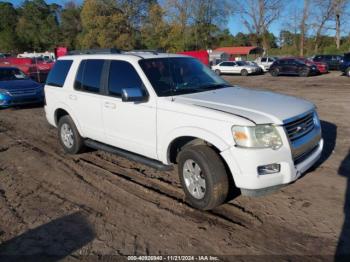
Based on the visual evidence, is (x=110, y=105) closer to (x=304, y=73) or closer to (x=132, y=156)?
(x=132, y=156)

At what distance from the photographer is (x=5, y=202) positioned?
4.89 m

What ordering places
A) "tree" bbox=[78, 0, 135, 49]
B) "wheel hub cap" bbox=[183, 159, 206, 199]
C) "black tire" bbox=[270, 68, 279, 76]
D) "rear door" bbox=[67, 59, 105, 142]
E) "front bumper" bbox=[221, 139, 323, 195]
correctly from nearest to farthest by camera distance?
1. "front bumper" bbox=[221, 139, 323, 195]
2. "wheel hub cap" bbox=[183, 159, 206, 199]
3. "rear door" bbox=[67, 59, 105, 142]
4. "black tire" bbox=[270, 68, 279, 76]
5. "tree" bbox=[78, 0, 135, 49]

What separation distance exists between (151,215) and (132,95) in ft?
5.09

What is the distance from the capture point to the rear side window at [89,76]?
5832mm

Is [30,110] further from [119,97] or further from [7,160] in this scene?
[119,97]

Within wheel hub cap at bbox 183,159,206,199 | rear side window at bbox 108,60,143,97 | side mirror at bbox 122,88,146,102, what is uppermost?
rear side window at bbox 108,60,143,97

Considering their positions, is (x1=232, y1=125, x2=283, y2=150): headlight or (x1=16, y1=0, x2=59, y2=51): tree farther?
(x1=16, y1=0, x2=59, y2=51): tree

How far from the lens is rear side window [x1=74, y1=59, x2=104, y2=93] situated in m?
5.83

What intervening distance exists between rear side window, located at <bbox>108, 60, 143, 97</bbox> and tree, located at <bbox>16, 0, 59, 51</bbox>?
267 feet

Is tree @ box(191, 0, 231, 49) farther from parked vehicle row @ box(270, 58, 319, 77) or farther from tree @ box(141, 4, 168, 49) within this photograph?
parked vehicle row @ box(270, 58, 319, 77)

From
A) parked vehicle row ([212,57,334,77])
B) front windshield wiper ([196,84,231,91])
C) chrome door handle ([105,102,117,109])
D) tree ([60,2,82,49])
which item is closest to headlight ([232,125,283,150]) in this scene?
front windshield wiper ([196,84,231,91])

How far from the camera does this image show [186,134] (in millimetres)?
4422

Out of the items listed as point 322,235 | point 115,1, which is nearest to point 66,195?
point 322,235

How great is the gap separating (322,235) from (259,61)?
36631 millimetres
